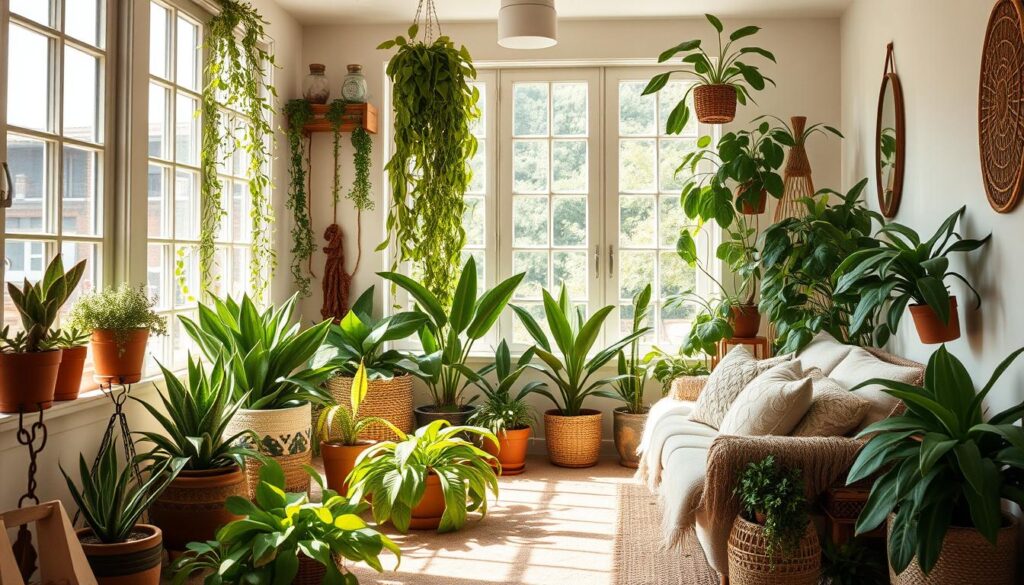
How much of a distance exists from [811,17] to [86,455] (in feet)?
15.3

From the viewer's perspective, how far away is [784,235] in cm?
427

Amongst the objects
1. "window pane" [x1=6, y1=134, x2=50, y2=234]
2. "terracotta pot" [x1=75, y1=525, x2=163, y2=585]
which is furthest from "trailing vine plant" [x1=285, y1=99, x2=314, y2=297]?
"terracotta pot" [x1=75, y1=525, x2=163, y2=585]

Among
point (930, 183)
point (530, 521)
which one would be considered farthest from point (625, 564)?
point (930, 183)

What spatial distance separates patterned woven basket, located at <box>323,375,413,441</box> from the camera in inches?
188

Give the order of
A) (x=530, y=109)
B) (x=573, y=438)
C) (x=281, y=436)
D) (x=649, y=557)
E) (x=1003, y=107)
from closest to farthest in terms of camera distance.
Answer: (x=1003, y=107)
(x=649, y=557)
(x=281, y=436)
(x=573, y=438)
(x=530, y=109)

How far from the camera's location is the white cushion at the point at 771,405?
310 cm

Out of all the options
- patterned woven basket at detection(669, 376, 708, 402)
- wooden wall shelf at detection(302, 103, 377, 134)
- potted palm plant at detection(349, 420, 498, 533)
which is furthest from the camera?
wooden wall shelf at detection(302, 103, 377, 134)

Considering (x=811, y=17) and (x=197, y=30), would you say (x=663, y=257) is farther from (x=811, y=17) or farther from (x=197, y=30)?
(x=197, y=30)

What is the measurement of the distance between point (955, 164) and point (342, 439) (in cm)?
292

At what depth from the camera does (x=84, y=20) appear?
3.48 metres

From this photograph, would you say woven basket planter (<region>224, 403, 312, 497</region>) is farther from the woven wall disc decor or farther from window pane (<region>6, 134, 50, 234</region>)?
the woven wall disc decor

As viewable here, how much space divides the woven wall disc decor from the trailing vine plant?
148 inches

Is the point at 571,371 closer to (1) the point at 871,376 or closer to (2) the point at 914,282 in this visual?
(1) the point at 871,376

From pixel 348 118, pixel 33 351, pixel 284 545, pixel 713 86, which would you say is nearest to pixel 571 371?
pixel 713 86
